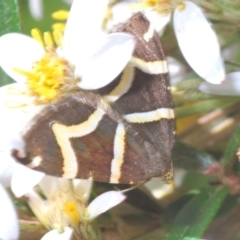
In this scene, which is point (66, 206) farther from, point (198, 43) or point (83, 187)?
point (198, 43)

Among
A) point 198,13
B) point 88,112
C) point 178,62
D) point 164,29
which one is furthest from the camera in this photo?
point 178,62

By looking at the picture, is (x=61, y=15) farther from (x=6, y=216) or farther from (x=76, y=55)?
(x=6, y=216)

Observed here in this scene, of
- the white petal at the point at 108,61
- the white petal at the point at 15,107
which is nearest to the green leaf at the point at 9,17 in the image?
the white petal at the point at 15,107

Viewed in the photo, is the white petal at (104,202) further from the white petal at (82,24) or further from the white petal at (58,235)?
the white petal at (82,24)

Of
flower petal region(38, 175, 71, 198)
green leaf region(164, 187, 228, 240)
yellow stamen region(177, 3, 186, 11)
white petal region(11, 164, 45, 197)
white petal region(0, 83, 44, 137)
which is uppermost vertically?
yellow stamen region(177, 3, 186, 11)

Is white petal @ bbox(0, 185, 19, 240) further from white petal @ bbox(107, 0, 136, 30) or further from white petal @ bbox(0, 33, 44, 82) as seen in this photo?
white petal @ bbox(107, 0, 136, 30)

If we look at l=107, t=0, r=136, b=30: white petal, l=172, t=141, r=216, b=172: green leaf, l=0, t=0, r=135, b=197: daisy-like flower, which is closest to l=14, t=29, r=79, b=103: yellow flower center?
l=0, t=0, r=135, b=197: daisy-like flower

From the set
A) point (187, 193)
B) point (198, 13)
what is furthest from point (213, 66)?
point (187, 193)
